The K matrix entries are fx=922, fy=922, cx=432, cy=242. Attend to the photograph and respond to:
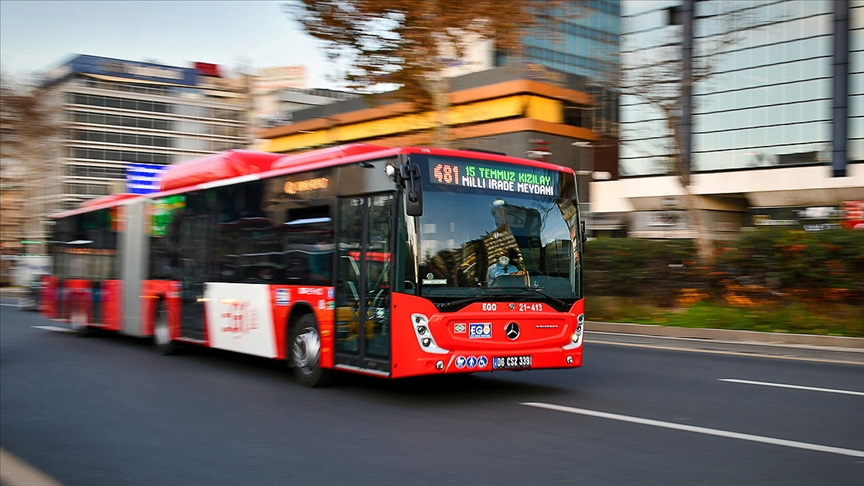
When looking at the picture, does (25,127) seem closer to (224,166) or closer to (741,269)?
(224,166)

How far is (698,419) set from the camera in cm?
859

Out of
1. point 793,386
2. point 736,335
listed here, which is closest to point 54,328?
point 736,335

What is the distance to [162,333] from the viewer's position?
52.2 ft

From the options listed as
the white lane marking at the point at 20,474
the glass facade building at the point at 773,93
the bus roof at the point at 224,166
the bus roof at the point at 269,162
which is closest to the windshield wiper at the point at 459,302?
the bus roof at the point at 269,162

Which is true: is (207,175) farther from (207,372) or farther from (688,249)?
(688,249)

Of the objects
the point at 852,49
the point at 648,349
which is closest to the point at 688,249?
the point at 648,349

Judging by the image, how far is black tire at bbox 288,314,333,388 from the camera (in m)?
11.1

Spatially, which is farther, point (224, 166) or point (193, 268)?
point (193, 268)

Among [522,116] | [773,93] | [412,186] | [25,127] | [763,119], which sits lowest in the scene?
[412,186]

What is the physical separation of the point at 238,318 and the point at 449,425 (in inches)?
212

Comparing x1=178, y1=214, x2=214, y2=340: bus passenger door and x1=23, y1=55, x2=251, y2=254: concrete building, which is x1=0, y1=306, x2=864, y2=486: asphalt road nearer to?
x1=178, y1=214, x2=214, y2=340: bus passenger door

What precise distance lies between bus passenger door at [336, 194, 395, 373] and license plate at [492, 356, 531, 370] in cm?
115

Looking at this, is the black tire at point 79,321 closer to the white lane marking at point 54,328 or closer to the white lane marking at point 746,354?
the white lane marking at point 54,328

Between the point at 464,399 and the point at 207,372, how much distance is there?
475cm
